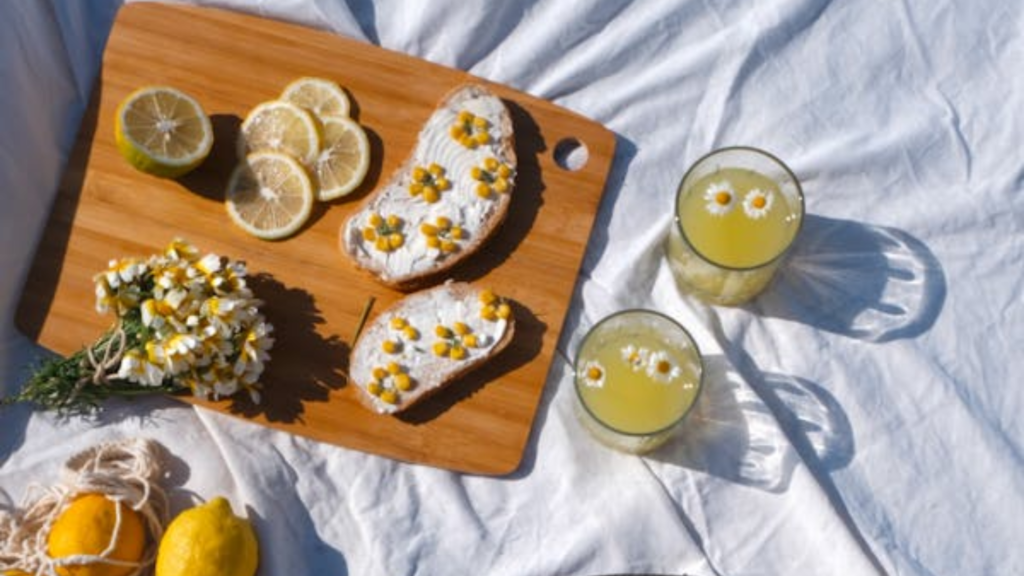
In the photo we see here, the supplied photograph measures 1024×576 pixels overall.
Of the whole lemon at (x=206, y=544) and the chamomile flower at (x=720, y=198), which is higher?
the chamomile flower at (x=720, y=198)

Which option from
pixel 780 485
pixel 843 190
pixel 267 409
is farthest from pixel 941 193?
pixel 267 409

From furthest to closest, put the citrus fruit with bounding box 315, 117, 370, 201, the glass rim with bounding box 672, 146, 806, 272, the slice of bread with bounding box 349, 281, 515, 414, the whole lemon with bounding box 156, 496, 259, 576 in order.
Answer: the citrus fruit with bounding box 315, 117, 370, 201 < the slice of bread with bounding box 349, 281, 515, 414 < the glass rim with bounding box 672, 146, 806, 272 < the whole lemon with bounding box 156, 496, 259, 576

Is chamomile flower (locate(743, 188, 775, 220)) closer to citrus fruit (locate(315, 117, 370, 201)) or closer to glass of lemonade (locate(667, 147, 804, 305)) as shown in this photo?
glass of lemonade (locate(667, 147, 804, 305))

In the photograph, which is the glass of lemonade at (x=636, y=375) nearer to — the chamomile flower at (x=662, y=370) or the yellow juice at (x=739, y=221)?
the chamomile flower at (x=662, y=370)

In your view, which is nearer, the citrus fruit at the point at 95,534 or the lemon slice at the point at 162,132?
the citrus fruit at the point at 95,534

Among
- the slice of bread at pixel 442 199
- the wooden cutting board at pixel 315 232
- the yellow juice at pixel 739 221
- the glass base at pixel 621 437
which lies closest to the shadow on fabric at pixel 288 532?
the wooden cutting board at pixel 315 232

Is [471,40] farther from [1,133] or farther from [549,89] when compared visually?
[1,133]

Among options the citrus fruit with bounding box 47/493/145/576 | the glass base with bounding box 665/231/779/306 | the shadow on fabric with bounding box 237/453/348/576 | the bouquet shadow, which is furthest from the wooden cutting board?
the citrus fruit with bounding box 47/493/145/576

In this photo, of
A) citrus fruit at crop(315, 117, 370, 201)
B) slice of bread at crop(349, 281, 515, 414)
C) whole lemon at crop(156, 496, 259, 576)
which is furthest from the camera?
citrus fruit at crop(315, 117, 370, 201)
